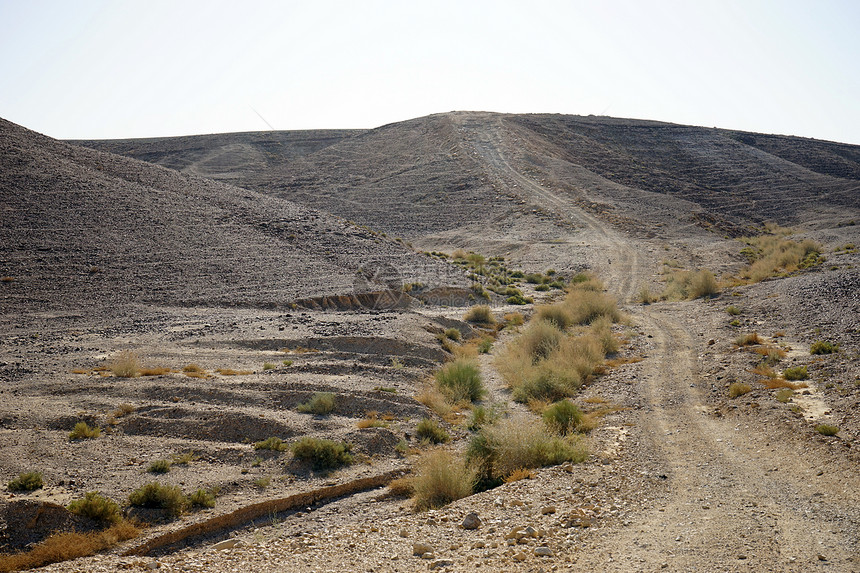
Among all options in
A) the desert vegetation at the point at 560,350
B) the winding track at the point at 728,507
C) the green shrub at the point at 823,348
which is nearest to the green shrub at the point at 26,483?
the winding track at the point at 728,507

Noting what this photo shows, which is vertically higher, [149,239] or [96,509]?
[149,239]

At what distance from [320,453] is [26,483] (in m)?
4.42

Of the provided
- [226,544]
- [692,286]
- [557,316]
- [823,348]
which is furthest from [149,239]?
[823,348]

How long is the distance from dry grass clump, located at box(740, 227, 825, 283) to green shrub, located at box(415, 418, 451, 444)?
25.2 metres

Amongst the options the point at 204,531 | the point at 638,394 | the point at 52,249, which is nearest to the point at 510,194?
the point at 52,249

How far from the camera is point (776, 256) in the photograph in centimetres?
3947

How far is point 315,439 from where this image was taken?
1195cm

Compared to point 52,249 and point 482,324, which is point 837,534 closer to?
point 482,324

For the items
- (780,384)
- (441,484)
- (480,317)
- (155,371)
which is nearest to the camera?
(441,484)

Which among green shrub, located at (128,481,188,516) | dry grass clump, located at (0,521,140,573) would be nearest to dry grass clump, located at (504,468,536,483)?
green shrub, located at (128,481,188,516)

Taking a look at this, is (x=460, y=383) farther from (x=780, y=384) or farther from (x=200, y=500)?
(x=200, y=500)

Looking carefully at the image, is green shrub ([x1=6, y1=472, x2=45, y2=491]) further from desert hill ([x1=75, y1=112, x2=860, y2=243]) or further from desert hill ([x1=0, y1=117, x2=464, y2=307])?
desert hill ([x1=75, y1=112, x2=860, y2=243])

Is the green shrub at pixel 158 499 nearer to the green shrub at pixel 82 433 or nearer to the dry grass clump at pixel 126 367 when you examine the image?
the green shrub at pixel 82 433

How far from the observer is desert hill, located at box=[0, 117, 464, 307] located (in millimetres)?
25656
